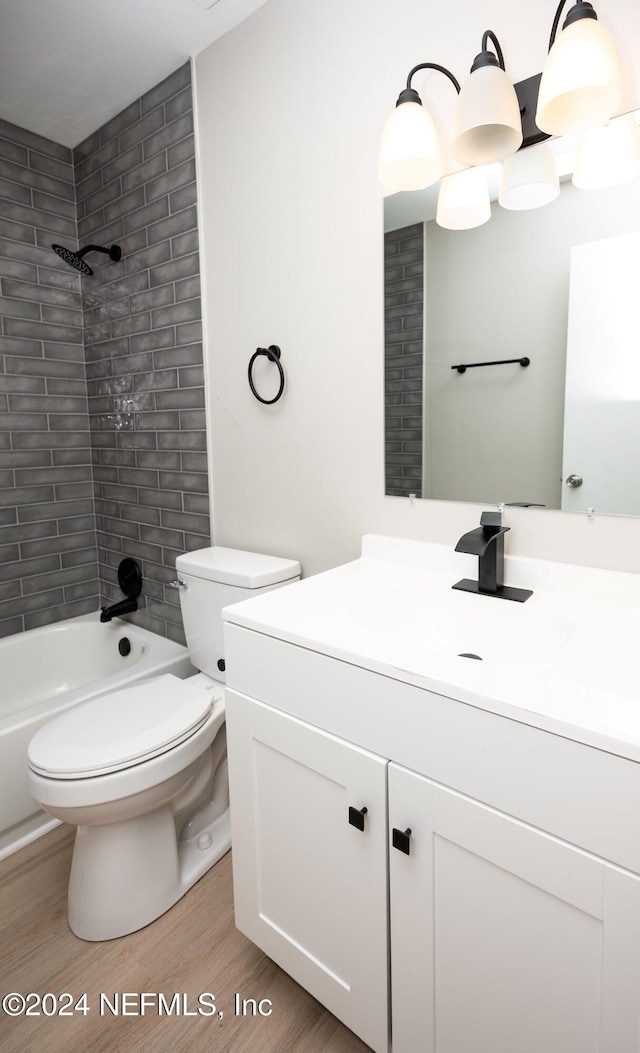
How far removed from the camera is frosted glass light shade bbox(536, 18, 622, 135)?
3.22ft

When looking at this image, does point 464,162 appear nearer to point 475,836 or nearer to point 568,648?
point 568,648

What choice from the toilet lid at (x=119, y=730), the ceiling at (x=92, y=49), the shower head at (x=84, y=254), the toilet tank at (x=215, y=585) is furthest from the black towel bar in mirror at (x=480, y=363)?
the shower head at (x=84, y=254)

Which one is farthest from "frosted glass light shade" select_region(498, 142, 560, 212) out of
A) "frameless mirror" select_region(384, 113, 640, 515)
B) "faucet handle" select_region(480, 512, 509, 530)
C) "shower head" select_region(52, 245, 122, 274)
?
"shower head" select_region(52, 245, 122, 274)

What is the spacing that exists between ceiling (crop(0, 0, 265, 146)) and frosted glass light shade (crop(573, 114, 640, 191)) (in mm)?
1178

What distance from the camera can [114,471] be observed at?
2486mm

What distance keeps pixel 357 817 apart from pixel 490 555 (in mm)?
614

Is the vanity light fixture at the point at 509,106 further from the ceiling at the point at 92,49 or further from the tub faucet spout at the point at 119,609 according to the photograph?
the tub faucet spout at the point at 119,609

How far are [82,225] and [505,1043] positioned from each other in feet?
9.82

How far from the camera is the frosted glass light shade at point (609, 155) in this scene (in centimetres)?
105

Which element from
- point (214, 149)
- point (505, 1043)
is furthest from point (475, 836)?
point (214, 149)

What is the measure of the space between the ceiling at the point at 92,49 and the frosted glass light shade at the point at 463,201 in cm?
94

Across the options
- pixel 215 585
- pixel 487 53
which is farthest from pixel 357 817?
pixel 487 53

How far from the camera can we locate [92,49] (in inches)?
71.2

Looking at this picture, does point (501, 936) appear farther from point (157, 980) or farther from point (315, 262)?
point (315, 262)
